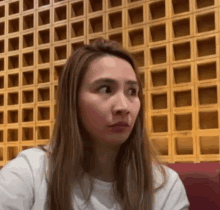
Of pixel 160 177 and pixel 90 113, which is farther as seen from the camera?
pixel 160 177

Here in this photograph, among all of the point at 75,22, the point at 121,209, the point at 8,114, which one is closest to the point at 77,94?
the point at 121,209

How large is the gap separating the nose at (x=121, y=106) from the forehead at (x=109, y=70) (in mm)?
43

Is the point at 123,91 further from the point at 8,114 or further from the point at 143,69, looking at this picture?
the point at 8,114

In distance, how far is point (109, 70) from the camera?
1.95ft

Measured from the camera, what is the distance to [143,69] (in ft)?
4.13

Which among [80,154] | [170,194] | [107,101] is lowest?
[170,194]

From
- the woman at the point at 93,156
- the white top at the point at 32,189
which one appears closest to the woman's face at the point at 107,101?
the woman at the point at 93,156

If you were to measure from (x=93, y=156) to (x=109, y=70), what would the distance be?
184 millimetres

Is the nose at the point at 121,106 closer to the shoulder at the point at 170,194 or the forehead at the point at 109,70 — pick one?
the forehead at the point at 109,70

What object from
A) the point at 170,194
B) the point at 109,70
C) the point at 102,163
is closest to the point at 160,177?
the point at 170,194

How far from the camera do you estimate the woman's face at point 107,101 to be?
566 mm

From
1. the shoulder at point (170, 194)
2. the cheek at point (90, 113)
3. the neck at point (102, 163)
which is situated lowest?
the shoulder at point (170, 194)

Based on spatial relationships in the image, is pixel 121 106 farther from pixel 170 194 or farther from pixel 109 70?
pixel 170 194

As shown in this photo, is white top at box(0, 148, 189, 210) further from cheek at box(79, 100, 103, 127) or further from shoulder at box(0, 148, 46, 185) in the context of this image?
cheek at box(79, 100, 103, 127)
